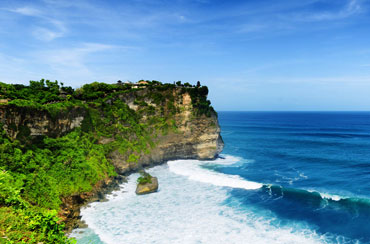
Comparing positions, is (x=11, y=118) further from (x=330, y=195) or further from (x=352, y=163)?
(x=352, y=163)

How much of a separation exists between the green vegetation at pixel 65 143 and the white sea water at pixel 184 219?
3239 mm

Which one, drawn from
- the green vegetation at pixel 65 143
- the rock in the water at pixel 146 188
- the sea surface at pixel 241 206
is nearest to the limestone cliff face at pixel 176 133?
the green vegetation at pixel 65 143

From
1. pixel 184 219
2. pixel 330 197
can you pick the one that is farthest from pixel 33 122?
pixel 330 197

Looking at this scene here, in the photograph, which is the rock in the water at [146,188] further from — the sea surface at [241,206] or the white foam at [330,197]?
the white foam at [330,197]

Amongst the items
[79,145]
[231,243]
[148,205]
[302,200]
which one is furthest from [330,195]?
[79,145]

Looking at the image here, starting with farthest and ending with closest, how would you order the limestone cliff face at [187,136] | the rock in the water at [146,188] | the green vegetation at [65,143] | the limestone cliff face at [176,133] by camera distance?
1. the limestone cliff face at [187,136]
2. the limestone cliff face at [176,133]
3. the rock in the water at [146,188]
4. the green vegetation at [65,143]

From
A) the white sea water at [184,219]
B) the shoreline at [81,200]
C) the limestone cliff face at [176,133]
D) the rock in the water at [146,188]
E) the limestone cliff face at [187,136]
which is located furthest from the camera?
the limestone cliff face at [187,136]

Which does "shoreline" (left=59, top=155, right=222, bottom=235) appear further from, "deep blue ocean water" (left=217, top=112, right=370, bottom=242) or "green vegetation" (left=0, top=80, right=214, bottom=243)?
"deep blue ocean water" (left=217, top=112, right=370, bottom=242)

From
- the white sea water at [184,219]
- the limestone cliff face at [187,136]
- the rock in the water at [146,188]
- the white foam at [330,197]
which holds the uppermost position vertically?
the limestone cliff face at [187,136]

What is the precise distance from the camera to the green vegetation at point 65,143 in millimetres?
14284

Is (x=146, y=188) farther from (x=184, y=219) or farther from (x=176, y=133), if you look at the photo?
(x=176, y=133)

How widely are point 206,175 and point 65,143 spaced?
2204cm

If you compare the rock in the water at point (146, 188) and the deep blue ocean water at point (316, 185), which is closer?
the deep blue ocean water at point (316, 185)

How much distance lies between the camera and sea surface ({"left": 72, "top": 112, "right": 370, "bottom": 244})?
22047 mm
